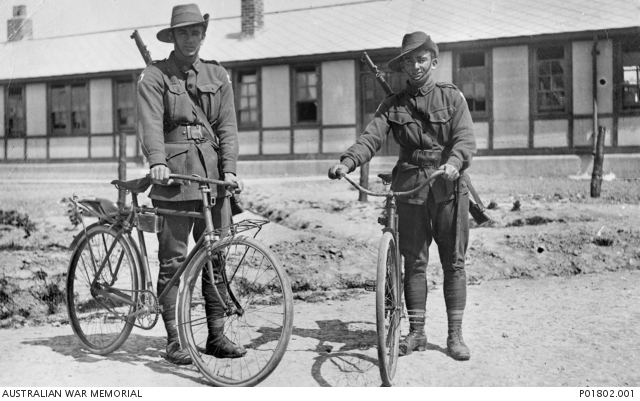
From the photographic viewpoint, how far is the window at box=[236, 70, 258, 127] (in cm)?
1602

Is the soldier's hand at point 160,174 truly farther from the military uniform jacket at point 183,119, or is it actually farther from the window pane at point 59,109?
the window pane at point 59,109

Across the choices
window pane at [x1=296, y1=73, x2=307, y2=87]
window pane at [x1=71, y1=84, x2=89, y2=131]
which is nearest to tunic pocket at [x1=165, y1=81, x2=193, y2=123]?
window pane at [x1=296, y1=73, x2=307, y2=87]

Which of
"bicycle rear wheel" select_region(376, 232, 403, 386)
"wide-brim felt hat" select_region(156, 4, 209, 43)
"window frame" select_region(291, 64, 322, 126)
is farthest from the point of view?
"window frame" select_region(291, 64, 322, 126)

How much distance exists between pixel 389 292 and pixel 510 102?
10736mm

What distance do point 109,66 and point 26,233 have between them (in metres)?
8.69

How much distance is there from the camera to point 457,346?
3.93 m

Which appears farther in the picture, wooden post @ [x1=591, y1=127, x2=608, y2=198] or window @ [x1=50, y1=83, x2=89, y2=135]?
window @ [x1=50, y1=83, x2=89, y2=135]

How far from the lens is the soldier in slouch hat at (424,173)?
13.1 feet

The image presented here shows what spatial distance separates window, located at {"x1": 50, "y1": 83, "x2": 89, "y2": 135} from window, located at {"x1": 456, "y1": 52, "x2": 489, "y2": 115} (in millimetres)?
9374

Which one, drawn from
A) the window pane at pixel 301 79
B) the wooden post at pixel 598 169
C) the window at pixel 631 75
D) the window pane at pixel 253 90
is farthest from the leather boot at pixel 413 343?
the window pane at pixel 253 90

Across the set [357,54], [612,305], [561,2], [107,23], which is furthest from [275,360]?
[357,54]

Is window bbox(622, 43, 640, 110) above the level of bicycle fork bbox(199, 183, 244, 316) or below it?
above

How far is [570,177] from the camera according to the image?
11.8m

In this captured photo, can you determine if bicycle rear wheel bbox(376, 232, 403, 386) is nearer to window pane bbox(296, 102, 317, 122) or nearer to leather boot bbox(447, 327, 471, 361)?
leather boot bbox(447, 327, 471, 361)
